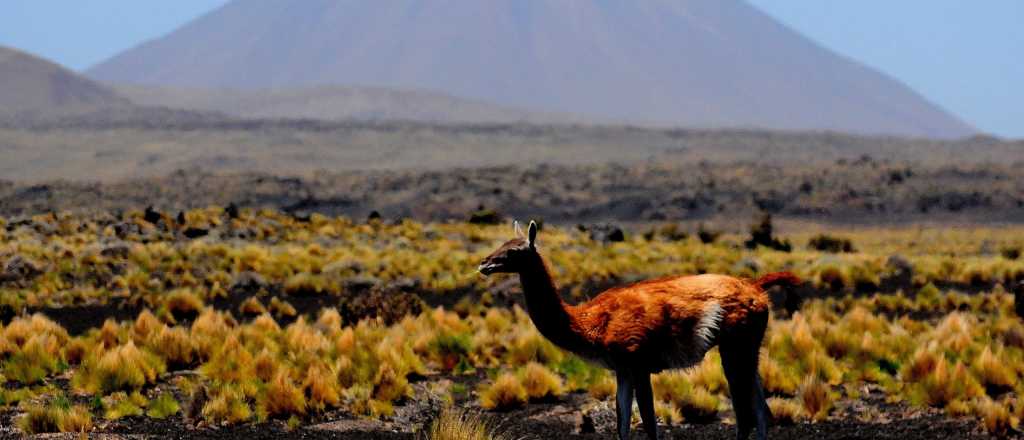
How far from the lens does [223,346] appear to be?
15359 mm

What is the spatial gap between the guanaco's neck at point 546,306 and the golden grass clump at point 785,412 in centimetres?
350

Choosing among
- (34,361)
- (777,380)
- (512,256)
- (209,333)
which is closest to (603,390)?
(777,380)

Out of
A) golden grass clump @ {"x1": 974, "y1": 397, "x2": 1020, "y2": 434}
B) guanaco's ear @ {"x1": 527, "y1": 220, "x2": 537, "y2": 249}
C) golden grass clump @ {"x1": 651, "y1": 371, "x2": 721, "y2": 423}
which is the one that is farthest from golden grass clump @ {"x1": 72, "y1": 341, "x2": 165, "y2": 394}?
golden grass clump @ {"x1": 974, "y1": 397, "x2": 1020, "y2": 434}

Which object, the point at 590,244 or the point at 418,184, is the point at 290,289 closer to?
the point at 590,244

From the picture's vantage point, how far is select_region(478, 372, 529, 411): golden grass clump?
12992 mm

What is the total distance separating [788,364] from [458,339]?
178 inches

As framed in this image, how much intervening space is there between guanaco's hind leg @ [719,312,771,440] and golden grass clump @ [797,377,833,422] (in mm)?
2837

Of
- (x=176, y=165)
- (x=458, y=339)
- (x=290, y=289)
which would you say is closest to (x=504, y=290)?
(x=290, y=289)

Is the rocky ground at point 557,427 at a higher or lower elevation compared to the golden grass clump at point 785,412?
lower

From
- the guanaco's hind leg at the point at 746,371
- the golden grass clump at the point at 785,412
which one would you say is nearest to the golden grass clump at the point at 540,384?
the golden grass clump at the point at 785,412

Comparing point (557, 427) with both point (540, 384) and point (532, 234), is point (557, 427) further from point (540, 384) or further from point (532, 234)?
point (532, 234)

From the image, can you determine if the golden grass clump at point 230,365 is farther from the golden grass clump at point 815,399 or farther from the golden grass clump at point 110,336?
the golden grass clump at point 815,399

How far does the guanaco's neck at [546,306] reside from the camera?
354 inches

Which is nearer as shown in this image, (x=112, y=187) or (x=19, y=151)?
(x=112, y=187)
